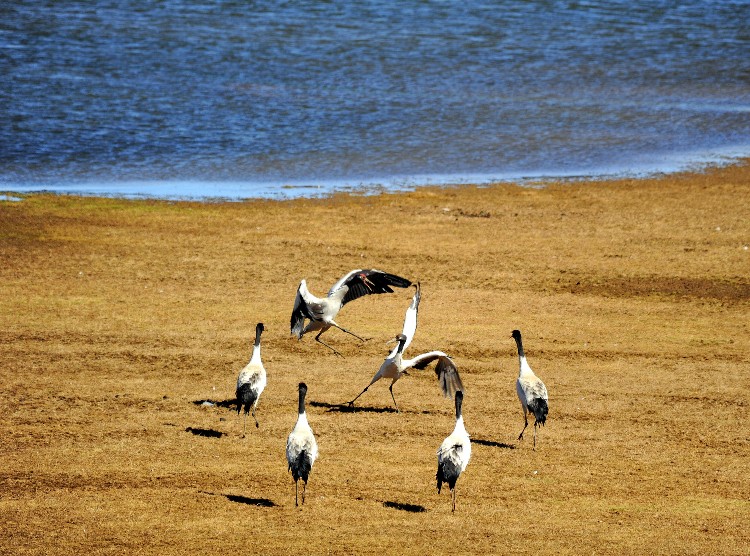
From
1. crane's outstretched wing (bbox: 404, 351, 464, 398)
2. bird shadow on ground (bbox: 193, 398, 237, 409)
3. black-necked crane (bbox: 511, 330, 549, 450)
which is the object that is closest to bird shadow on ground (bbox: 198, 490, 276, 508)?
bird shadow on ground (bbox: 193, 398, 237, 409)

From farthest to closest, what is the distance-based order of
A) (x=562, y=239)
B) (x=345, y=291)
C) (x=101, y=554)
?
1. (x=562, y=239)
2. (x=345, y=291)
3. (x=101, y=554)

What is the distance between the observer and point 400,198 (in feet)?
69.8

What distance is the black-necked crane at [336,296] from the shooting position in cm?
1334

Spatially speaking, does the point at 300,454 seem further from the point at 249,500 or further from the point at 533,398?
the point at 533,398

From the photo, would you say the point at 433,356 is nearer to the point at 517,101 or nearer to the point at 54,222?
the point at 54,222

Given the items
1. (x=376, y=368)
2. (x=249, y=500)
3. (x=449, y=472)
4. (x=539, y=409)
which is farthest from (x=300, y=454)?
(x=376, y=368)

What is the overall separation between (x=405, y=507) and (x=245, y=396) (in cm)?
217

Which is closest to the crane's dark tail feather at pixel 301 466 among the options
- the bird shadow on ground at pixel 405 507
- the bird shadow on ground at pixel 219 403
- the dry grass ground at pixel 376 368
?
the dry grass ground at pixel 376 368

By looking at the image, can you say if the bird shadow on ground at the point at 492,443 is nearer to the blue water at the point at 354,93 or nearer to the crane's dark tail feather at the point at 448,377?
the crane's dark tail feather at the point at 448,377

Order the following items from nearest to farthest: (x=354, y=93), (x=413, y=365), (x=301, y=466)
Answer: (x=301, y=466), (x=413, y=365), (x=354, y=93)

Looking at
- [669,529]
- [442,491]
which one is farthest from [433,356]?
[669,529]

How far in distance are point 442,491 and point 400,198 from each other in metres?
11.4

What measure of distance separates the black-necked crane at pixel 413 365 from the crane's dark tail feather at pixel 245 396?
4.01 ft

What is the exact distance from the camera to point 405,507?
9992mm
